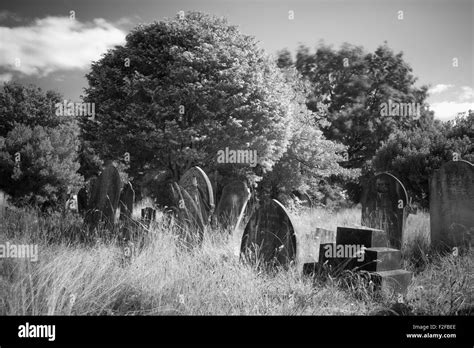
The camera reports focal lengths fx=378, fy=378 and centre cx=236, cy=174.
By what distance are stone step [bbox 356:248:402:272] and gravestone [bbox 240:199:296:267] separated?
99 centimetres

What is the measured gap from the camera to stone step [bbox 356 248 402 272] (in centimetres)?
484

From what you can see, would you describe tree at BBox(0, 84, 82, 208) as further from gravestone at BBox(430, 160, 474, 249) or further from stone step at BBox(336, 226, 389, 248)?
gravestone at BBox(430, 160, 474, 249)

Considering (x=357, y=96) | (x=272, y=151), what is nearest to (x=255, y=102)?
(x=272, y=151)

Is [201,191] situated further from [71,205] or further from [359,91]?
[359,91]

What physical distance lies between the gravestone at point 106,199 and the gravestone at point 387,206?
5316mm

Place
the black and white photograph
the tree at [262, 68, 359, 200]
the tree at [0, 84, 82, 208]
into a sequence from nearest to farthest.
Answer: the black and white photograph
the tree at [0, 84, 82, 208]
the tree at [262, 68, 359, 200]

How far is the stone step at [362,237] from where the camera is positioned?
5148 mm

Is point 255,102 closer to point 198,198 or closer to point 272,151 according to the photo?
point 272,151

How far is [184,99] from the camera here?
39.1 ft

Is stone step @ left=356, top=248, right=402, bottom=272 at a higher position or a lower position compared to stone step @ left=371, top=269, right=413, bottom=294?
higher

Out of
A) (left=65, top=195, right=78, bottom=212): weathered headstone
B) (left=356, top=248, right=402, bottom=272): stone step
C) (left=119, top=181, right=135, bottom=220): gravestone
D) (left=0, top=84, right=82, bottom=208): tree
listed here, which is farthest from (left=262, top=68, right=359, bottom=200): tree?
(left=356, top=248, right=402, bottom=272): stone step

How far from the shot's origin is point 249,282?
14.1 feet

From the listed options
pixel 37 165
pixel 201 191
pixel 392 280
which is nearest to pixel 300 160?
pixel 201 191

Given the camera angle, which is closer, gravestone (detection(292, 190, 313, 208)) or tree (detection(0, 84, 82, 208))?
tree (detection(0, 84, 82, 208))
